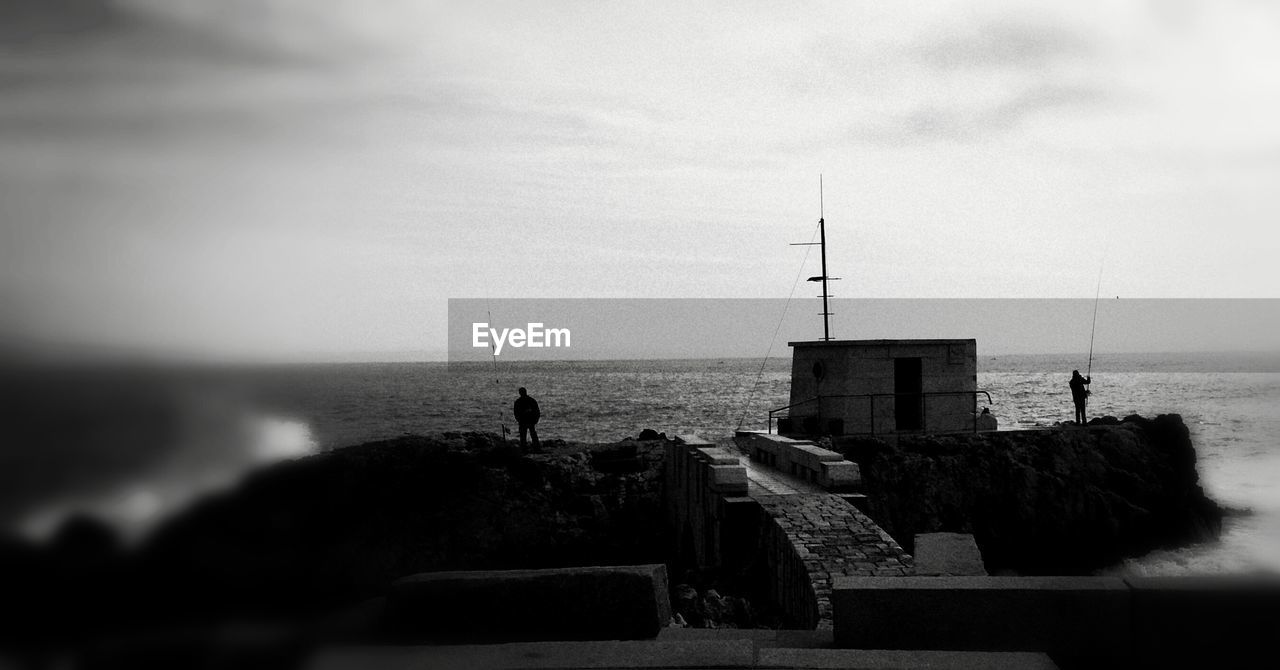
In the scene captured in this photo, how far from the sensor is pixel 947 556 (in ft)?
21.7

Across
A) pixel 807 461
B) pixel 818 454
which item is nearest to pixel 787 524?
pixel 818 454

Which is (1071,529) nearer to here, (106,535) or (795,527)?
(795,527)

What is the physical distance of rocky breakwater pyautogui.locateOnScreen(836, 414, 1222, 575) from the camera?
67.8ft

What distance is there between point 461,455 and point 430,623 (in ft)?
60.3

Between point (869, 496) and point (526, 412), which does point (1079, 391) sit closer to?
point (869, 496)

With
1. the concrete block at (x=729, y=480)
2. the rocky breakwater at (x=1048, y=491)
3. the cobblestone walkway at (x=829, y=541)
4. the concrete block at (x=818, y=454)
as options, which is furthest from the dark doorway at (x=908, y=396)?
the cobblestone walkway at (x=829, y=541)

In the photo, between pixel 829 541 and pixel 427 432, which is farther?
pixel 427 432

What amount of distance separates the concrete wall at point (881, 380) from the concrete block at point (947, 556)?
51.9ft

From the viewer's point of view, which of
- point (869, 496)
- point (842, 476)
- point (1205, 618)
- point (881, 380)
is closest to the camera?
point (1205, 618)

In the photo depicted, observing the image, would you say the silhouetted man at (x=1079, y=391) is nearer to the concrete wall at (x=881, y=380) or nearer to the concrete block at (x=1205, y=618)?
the concrete wall at (x=881, y=380)

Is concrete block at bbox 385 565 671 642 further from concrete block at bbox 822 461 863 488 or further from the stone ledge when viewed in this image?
concrete block at bbox 822 461 863 488

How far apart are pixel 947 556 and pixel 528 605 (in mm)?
3512

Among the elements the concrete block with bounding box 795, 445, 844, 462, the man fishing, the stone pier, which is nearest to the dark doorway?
the stone pier

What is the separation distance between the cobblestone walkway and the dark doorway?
11.5 m
